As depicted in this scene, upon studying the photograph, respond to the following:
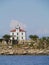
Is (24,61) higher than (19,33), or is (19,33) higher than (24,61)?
(19,33)

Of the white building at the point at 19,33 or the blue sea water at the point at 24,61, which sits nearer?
the blue sea water at the point at 24,61

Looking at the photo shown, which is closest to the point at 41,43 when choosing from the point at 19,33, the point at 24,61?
the point at 19,33

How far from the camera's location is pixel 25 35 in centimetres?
15062

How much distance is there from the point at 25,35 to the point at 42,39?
23.4 metres

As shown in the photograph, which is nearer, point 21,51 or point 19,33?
point 21,51

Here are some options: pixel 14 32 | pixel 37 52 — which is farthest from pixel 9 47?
pixel 14 32

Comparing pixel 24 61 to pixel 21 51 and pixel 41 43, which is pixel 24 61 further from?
pixel 41 43

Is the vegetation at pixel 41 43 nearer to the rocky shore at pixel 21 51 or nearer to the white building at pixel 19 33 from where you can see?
the rocky shore at pixel 21 51

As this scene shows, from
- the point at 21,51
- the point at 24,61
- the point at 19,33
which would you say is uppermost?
the point at 19,33

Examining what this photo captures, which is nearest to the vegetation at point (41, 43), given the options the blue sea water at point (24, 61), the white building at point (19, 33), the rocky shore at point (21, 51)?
the rocky shore at point (21, 51)

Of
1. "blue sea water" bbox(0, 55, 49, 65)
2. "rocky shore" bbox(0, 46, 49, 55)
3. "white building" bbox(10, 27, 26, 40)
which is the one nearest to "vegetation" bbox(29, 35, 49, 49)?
"rocky shore" bbox(0, 46, 49, 55)

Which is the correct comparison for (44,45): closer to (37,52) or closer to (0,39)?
(37,52)

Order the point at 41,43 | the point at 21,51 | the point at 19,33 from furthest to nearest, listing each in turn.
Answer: the point at 19,33, the point at 41,43, the point at 21,51

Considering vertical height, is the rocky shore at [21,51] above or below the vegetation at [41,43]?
below
